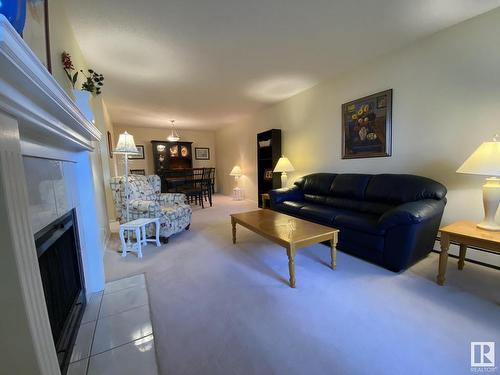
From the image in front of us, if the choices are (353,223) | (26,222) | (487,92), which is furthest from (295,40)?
(26,222)

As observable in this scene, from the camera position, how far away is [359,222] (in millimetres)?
2246

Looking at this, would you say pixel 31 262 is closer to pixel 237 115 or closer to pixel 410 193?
pixel 410 193

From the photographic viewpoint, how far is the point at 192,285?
1.88 metres

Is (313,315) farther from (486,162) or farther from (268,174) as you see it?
(268,174)

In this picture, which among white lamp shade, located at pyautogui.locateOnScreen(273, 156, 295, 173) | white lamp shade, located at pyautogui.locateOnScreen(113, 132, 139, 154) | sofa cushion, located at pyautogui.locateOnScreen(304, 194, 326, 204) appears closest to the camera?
white lamp shade, located at pyautogui.locateOnScreen(113, 132, 139, 154)

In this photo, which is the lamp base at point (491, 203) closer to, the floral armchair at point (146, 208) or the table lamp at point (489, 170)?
the table lamp at point (489, 170)

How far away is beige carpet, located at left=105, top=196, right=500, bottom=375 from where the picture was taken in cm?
114

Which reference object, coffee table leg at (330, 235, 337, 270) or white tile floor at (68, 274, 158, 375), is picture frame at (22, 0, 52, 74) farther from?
coffee table leg at (330, 235, 337, 270)

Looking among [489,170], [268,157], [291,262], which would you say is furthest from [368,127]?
[291,262]

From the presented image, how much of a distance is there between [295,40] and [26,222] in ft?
8.99

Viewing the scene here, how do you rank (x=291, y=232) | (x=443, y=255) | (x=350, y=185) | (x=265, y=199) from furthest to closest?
(x=265, y=199), (x=350, y=185), (x=291, y=232), (x=443, y=255)

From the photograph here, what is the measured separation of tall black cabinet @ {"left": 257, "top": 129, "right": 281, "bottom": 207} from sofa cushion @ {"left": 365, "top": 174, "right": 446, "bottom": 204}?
2188 millimetres

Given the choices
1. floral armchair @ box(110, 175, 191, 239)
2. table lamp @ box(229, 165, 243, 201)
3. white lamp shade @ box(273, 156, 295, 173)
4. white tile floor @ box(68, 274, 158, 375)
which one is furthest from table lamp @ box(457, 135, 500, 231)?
table lamp @ box(229, 165, 243, 201)

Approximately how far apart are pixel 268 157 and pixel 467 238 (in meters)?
3.65
